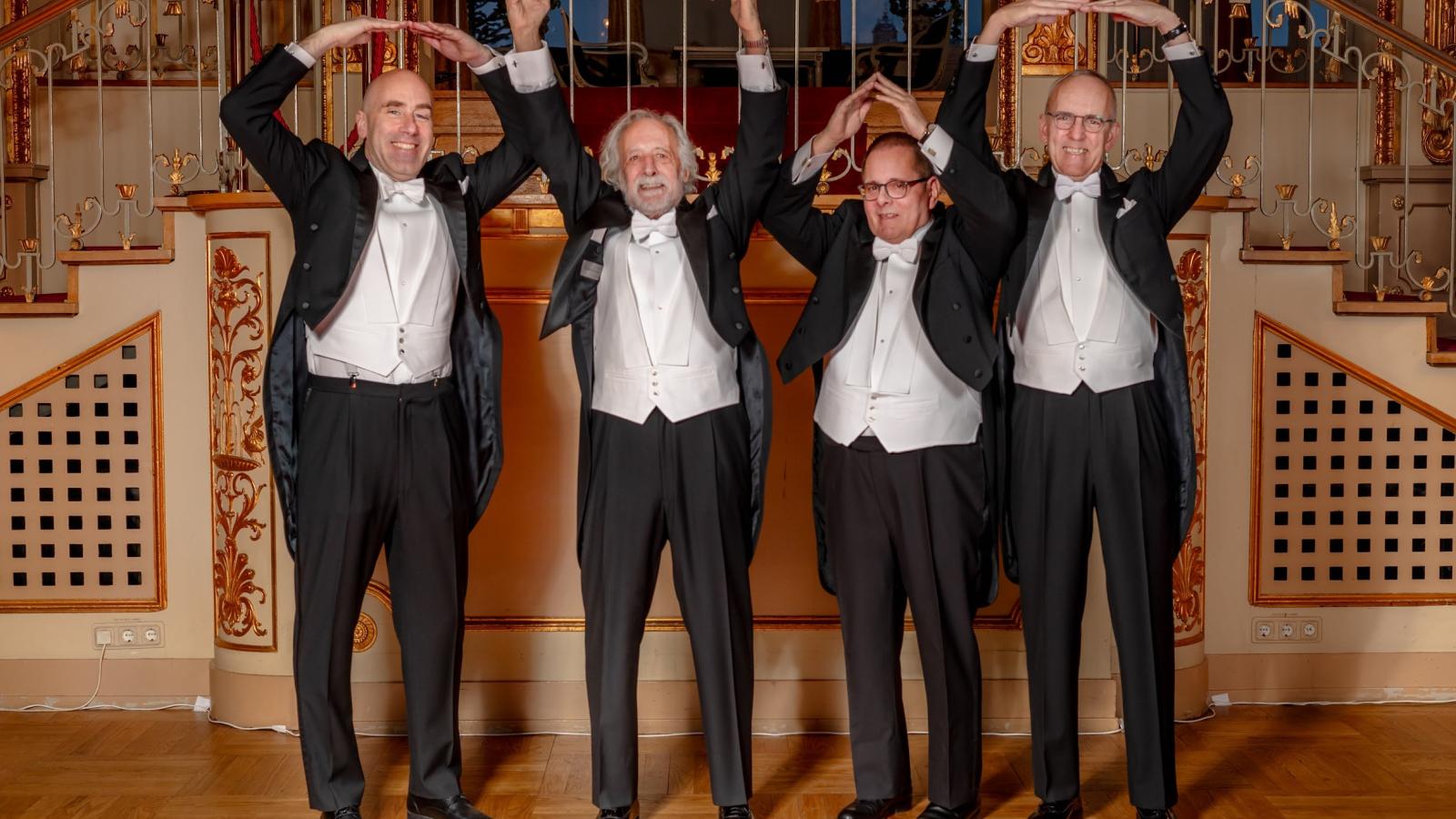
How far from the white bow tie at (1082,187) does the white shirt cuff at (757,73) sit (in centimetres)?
66

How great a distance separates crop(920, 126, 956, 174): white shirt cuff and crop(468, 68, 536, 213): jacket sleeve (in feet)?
2.89

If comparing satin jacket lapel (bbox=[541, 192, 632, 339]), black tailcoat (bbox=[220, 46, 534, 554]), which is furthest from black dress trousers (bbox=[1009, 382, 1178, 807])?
black tailcoat (bbox=[220, 46, 534, 554])

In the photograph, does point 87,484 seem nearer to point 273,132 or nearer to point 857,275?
point 273,132

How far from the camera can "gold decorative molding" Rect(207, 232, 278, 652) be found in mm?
4016

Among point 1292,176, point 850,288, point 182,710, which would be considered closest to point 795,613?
point 850,288

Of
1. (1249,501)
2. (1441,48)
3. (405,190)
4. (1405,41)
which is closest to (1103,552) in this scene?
(1249,501)

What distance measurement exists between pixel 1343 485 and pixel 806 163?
2107 mm

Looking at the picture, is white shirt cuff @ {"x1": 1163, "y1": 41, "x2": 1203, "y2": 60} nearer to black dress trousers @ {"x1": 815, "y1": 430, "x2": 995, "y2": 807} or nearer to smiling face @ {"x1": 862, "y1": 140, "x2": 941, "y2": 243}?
smiling face @ {"x1": 862, "y1": 140, "x2": 941, "y2": 243}

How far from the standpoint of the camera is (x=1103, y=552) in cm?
321

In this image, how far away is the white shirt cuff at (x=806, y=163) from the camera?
324 centimetres

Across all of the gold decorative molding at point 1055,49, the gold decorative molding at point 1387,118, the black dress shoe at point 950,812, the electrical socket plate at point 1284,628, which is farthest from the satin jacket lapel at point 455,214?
the gold decorative molding at point 1387,118

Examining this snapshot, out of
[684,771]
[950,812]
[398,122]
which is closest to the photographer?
[398,122]

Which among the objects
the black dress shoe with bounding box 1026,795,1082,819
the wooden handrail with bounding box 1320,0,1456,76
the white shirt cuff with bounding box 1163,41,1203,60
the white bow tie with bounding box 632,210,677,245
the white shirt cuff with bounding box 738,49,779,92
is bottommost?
the black dress shoe with bounding box 1026,795,1082,819

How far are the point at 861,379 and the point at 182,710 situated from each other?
2342mm
